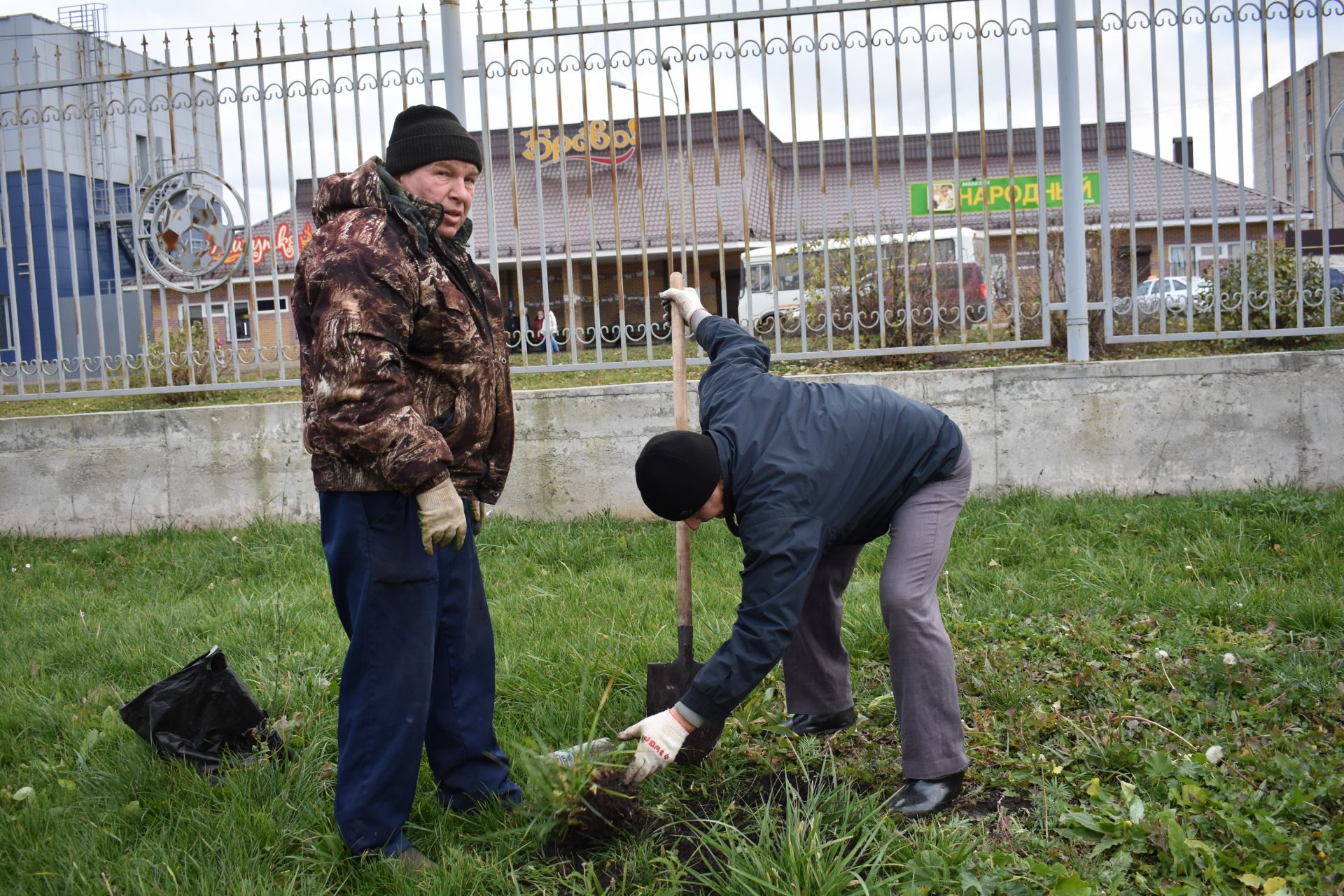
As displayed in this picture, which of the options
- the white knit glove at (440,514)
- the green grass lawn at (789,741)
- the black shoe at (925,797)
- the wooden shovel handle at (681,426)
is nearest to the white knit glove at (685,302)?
the wooden shovel handle at (681,426)

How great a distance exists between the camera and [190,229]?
249 inches

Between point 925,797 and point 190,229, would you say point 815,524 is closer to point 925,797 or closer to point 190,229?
point 925,797

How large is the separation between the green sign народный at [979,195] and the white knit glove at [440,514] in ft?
13.6

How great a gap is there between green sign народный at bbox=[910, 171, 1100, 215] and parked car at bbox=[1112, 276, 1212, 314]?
0.59m

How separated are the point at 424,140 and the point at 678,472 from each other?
1.06m

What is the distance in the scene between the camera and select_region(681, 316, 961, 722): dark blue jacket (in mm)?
2592

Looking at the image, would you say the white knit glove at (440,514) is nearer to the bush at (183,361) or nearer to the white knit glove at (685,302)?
the white knit glove at (685,302)

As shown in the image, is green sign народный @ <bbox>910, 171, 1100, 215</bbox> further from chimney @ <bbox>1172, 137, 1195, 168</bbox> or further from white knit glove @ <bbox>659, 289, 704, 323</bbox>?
white knit glove @ <bbox>659, 289, 704, 323</bbox>

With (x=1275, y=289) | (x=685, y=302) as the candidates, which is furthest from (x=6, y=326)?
(x=1275, y=289)

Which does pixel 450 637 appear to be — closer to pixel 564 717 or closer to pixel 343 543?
pixel 343 543

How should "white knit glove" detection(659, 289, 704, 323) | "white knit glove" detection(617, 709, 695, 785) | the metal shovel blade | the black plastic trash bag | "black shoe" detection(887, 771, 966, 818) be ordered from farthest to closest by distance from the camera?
"white knit glove" detection(659, 289, 704, 323), the metal shovel blade, the black plastic trash bag, "black shoe" detection(887, 771, 966, 818), "white knit glove" detection(617, 709, 695, 785)

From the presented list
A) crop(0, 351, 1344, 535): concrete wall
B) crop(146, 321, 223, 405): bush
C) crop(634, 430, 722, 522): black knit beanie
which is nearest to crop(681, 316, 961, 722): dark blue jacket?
crop(634, 430, 722, 522): black knit beanie

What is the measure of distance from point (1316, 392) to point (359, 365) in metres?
5.31

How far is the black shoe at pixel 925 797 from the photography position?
2.83 metres
